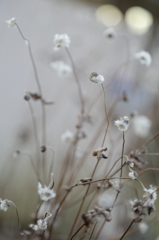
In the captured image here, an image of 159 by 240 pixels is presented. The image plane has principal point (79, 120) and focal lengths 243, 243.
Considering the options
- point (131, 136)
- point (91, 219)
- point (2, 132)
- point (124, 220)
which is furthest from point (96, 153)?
point (2, 132)

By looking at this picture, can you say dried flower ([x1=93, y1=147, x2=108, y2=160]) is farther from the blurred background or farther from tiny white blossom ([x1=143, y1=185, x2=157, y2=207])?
the blurred background

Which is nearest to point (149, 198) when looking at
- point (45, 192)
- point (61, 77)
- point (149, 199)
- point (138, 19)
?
point (149, 199)

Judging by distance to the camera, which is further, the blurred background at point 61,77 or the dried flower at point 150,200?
the blurred background at point 61,77

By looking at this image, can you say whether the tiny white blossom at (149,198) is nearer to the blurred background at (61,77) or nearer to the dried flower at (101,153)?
the dried flower at (101,153)

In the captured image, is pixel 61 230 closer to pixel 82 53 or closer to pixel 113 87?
pixel 113 87

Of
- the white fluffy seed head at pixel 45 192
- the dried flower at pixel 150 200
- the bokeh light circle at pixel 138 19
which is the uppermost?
the bokeh light circle at pixel 138 19

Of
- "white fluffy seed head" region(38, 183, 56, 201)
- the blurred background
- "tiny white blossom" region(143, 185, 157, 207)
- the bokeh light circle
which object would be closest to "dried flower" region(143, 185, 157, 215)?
"tiny white blossom" region(143, 185, 157, 207)

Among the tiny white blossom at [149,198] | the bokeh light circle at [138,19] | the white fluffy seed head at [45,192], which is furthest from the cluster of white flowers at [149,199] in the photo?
the bokeh light circle at [138,19]

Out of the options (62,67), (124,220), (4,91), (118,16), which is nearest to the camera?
(62,67)
